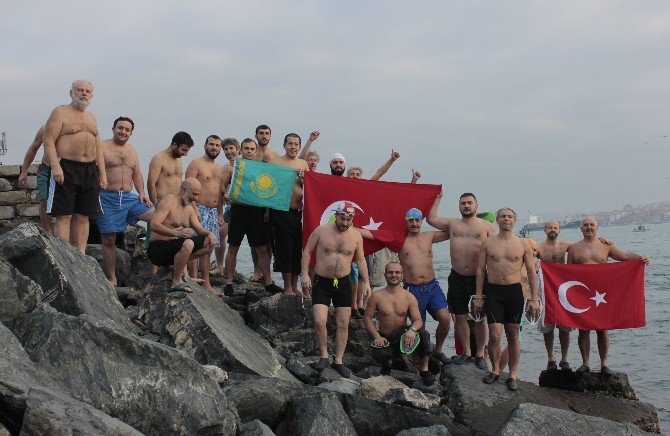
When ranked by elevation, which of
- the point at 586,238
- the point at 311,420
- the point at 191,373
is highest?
the point at 586,238

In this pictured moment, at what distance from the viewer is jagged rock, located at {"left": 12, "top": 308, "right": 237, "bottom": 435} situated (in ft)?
16.5

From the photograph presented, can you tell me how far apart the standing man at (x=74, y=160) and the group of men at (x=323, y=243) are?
13 mm

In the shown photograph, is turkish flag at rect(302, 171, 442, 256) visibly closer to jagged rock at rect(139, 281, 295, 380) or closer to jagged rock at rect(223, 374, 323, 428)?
jagged rock at rect(139, 281, 295, 380)

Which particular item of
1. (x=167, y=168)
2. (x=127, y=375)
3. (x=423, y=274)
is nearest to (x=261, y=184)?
(x=167, y=168)

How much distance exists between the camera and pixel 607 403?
29.2 feet

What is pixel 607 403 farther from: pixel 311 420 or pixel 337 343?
pixel 311 420

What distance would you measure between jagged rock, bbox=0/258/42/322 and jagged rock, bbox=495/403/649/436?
14.4ft

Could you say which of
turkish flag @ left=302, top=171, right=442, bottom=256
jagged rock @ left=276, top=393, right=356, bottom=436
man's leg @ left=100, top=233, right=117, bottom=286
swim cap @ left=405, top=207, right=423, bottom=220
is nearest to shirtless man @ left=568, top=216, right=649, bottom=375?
turkish flag @ left=302, top=171, right=442, bottom=256

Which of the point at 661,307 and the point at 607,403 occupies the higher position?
the point at 607,403

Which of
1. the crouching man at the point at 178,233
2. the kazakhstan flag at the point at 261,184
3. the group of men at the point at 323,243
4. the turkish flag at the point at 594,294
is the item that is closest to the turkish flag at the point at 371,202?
the group of men at the point at 323,243

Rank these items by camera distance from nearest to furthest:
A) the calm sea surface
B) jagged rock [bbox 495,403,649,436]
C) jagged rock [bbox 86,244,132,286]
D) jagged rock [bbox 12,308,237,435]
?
jagged rock [bbox 12,308,237,435]
jagged rock [bbox 495,403,649,436]
jagged rock [bbox 86,244,132,286]
the calm sea surface

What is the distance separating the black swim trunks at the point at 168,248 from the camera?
8484 mm

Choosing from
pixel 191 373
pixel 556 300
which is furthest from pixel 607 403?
pixel 191 373

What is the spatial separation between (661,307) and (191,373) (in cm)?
2674
